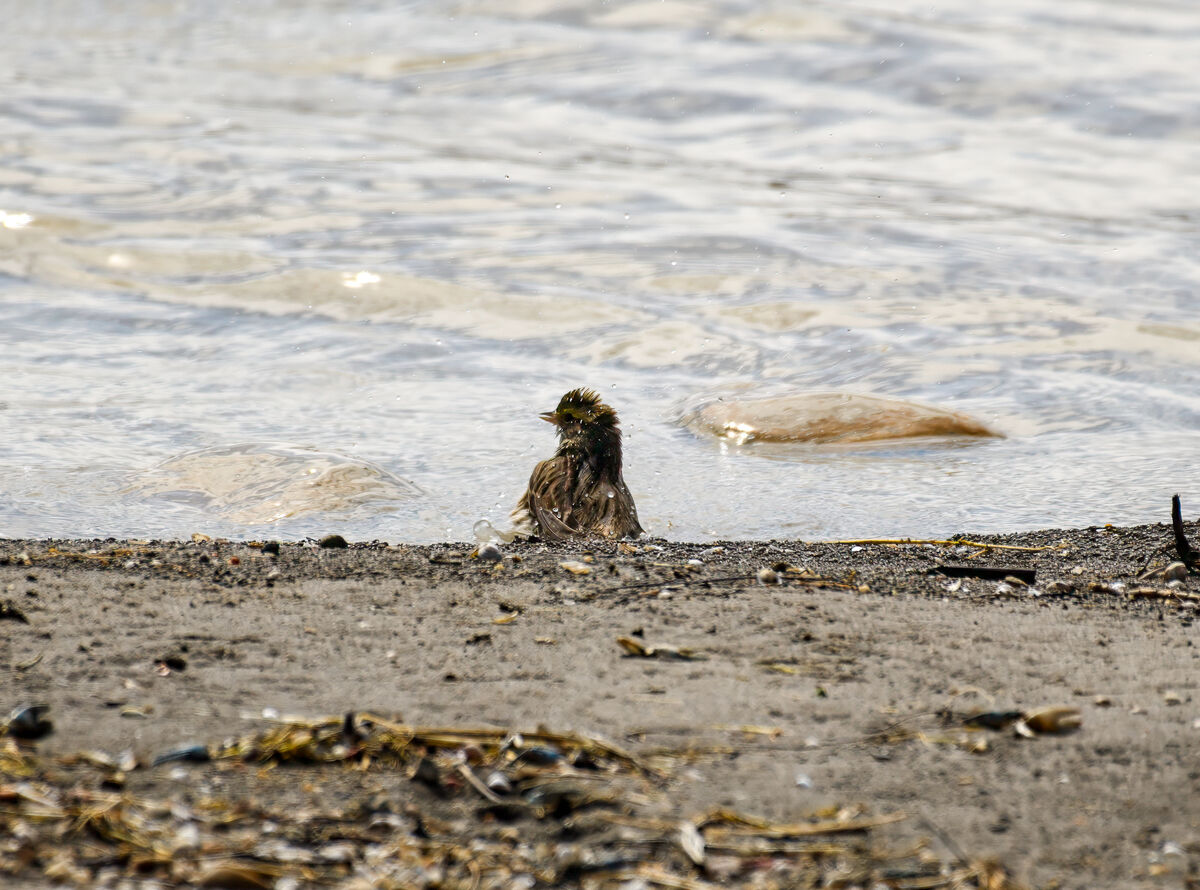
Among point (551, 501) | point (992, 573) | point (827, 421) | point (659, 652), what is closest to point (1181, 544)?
point (992, 573)

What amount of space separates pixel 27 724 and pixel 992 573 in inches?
121

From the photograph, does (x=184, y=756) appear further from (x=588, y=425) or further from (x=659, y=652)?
(x=588, y=425)

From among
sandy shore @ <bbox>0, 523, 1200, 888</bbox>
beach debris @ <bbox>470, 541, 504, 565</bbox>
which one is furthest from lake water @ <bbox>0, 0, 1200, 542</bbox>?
sandy shore @ <bbox>0, 523, 1200, 888</bbox>

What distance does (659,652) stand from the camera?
3.50 meters

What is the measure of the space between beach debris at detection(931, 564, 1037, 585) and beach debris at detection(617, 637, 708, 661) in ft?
4.76

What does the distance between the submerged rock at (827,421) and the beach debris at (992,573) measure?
11.9 feet

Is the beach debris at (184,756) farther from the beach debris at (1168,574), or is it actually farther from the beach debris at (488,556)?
the beach debris at (1168,574)

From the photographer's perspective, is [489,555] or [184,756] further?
[489,555]

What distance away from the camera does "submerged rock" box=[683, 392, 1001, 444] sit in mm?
8297

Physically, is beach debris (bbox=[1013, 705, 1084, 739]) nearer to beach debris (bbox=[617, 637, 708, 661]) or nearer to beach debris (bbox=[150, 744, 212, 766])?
beach debris (bbox=[617, 637, 708, 661])

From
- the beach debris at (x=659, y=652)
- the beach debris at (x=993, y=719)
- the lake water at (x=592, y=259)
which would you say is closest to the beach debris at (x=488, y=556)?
the beach debris at (x=659, y=652)

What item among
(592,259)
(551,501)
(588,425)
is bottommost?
(551,501)

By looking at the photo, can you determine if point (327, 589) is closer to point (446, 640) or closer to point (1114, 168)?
point (446, 640)

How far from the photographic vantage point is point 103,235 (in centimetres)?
1224
